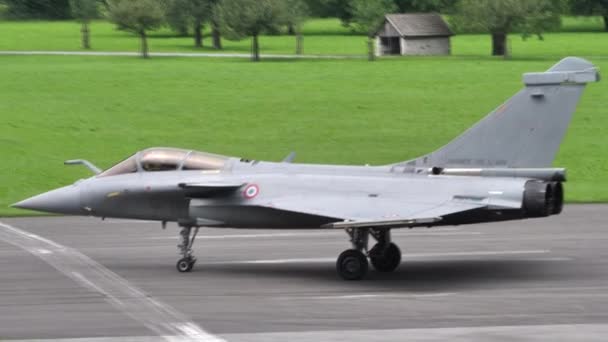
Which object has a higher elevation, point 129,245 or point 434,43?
point 434,43

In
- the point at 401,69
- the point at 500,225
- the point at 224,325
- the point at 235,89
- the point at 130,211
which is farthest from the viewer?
the point at 401,69

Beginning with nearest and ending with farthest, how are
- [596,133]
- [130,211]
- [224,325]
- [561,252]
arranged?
[224,325] → [130,211] → [561,252] → [596,133]

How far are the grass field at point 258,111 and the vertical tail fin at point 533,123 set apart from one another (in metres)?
13.7

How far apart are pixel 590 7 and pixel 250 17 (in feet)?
182

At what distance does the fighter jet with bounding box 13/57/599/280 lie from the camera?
18.6 meters

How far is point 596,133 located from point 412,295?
2904 centimetres

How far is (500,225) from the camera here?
26875 mm

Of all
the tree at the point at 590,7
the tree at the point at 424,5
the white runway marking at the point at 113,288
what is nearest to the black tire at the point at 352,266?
the white runway marking at the point at 113,288

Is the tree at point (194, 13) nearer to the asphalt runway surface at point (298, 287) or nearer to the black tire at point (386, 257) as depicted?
the asphalt runway surface at point (298, 287)

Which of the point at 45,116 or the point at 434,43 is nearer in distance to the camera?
the point at 45,116

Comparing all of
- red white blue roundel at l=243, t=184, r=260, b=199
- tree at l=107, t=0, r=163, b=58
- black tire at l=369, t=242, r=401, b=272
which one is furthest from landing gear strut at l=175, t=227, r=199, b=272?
tree at l=107, t=0, r=163, b=58

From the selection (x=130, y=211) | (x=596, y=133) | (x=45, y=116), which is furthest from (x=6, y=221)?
(x=596, y=133)

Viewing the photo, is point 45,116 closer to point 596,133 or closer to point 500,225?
point 596,133

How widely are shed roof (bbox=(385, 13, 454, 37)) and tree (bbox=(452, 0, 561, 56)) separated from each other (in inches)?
70.1
